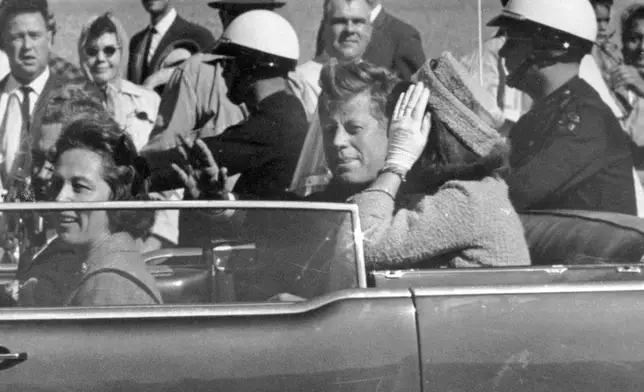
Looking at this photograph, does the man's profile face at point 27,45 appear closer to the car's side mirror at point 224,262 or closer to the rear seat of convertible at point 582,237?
the car's side mirror at point 224,262

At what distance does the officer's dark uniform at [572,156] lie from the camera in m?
4.45

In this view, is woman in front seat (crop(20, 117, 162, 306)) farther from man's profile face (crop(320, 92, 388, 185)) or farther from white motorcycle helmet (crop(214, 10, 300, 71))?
man's profile face (crop(320, 92, 388, 185))

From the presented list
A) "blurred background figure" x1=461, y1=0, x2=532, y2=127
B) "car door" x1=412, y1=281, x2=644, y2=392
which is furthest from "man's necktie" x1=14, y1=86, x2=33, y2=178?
"car door" x1=412, y1=281, x2=644, y2=392

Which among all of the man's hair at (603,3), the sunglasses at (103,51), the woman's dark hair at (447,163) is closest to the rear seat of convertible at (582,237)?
the woman's dark hair at (447,163)

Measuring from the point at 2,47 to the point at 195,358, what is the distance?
2052 millimetres

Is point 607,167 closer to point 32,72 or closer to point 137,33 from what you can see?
point 137,33

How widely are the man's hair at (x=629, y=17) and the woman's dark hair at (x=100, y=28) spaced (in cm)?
227

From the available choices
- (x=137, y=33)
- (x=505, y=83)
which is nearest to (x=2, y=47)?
(x=137, y=33)

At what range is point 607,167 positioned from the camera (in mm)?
4527

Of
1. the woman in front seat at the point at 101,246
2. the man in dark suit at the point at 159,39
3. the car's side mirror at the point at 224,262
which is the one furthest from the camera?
the man in dark suit at the point at 159,39

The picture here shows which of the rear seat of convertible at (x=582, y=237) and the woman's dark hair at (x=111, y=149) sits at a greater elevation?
the woman's dark hair at (x=111, y=149)

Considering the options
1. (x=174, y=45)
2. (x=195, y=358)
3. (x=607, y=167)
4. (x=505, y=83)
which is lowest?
(x=195, y=358)

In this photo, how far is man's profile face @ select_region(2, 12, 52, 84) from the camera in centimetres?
429

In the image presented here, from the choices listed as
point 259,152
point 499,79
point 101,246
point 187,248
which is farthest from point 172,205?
point 499,79
